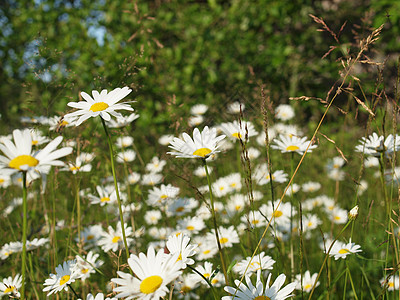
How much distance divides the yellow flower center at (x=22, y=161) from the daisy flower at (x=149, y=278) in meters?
0.29

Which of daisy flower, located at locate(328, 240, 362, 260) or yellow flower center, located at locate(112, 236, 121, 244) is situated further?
yellow flower center, located at locate(112, 236, 121, 244)

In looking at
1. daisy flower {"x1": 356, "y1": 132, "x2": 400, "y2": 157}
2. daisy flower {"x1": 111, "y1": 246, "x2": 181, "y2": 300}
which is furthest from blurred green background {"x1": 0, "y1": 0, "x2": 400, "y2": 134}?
daisy flower {"x1": 111, "y1": 246, "x2": 181, "y2": 300}

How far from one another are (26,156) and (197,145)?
44 centimetres

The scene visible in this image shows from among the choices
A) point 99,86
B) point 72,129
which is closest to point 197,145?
point 99,86

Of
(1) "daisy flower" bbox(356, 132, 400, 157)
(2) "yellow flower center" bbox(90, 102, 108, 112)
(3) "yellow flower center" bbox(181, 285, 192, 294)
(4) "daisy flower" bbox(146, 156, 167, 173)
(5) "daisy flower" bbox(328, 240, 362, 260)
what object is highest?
(4) "daisy flower" bbox(146, 156, 167, 173)

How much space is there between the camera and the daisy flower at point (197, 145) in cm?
92

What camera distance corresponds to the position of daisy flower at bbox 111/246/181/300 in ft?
2.10

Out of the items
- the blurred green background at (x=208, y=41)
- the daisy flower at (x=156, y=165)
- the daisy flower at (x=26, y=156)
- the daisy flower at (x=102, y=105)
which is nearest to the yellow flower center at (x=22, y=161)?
the daisy flower at (x=26, y=156)

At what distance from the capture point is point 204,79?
146 inches

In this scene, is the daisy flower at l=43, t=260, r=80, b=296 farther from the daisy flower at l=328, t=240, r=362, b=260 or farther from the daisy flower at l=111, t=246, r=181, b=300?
the daisy flower at l=328, t=240, r=362, b=260

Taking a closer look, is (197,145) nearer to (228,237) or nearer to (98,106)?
(98,106)

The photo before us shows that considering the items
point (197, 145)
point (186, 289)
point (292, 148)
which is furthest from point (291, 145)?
point (186, 289)

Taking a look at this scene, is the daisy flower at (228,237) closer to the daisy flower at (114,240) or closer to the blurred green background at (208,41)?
the daisy flower at (114,240)

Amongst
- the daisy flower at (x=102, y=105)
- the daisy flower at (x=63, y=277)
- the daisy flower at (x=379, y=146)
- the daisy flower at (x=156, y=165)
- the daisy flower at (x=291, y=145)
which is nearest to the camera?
the daisy flower at (x=102, y=105)
